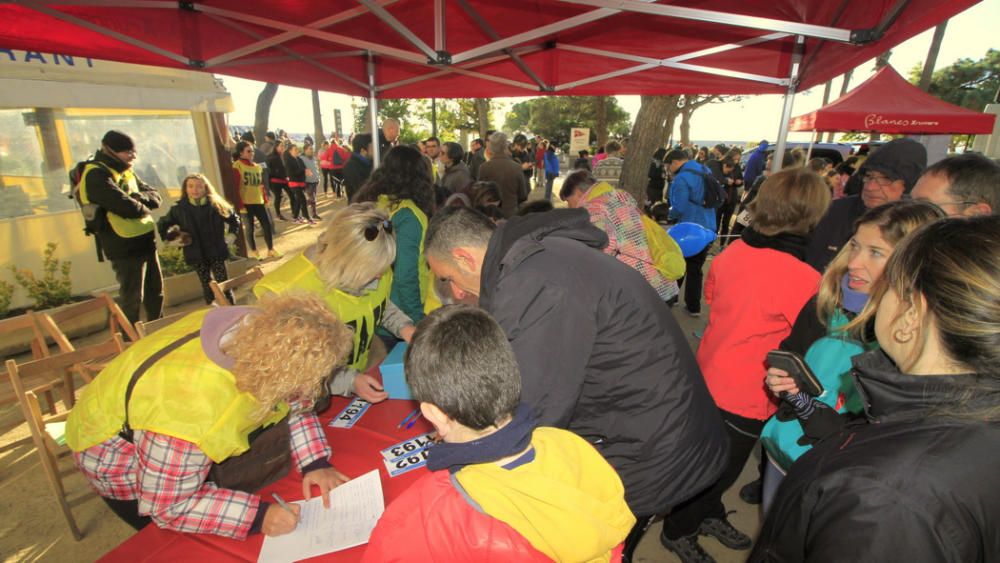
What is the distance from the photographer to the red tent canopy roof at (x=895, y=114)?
21.2 ft

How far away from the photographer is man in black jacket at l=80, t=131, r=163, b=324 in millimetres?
3941

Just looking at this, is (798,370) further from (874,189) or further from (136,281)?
(136,281)

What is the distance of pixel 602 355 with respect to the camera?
131 cm

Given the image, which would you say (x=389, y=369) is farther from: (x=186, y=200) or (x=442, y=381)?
(x=186, y=200)

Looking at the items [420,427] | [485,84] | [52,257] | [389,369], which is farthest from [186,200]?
[420,427]

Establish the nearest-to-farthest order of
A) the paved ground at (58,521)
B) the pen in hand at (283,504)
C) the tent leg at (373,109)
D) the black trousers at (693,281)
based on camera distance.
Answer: the pen in hand at (283,504), the paved ground at (58,521), the tent leg at (373,109), the black trousers at (693,281)

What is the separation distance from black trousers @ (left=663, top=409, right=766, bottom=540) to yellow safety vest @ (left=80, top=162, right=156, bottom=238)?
490 cm

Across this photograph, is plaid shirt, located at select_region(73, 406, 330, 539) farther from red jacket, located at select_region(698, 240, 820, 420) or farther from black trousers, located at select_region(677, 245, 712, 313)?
black trousers, located at select_region(677, 245, 712, 313)

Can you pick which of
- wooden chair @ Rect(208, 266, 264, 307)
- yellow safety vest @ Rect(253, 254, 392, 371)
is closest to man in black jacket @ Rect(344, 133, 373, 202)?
wooden chair @ Rect(208, 266, 264, 307)

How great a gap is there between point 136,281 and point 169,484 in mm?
4044

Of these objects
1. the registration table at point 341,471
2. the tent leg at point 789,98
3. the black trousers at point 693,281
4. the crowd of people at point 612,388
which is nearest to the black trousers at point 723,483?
the crowd of people at point 612,388

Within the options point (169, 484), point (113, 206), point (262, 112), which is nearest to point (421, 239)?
point (169, 484)

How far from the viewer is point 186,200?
4859mm

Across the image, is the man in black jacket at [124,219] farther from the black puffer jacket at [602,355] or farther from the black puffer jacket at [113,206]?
the black puffer jacket at [602,355]
